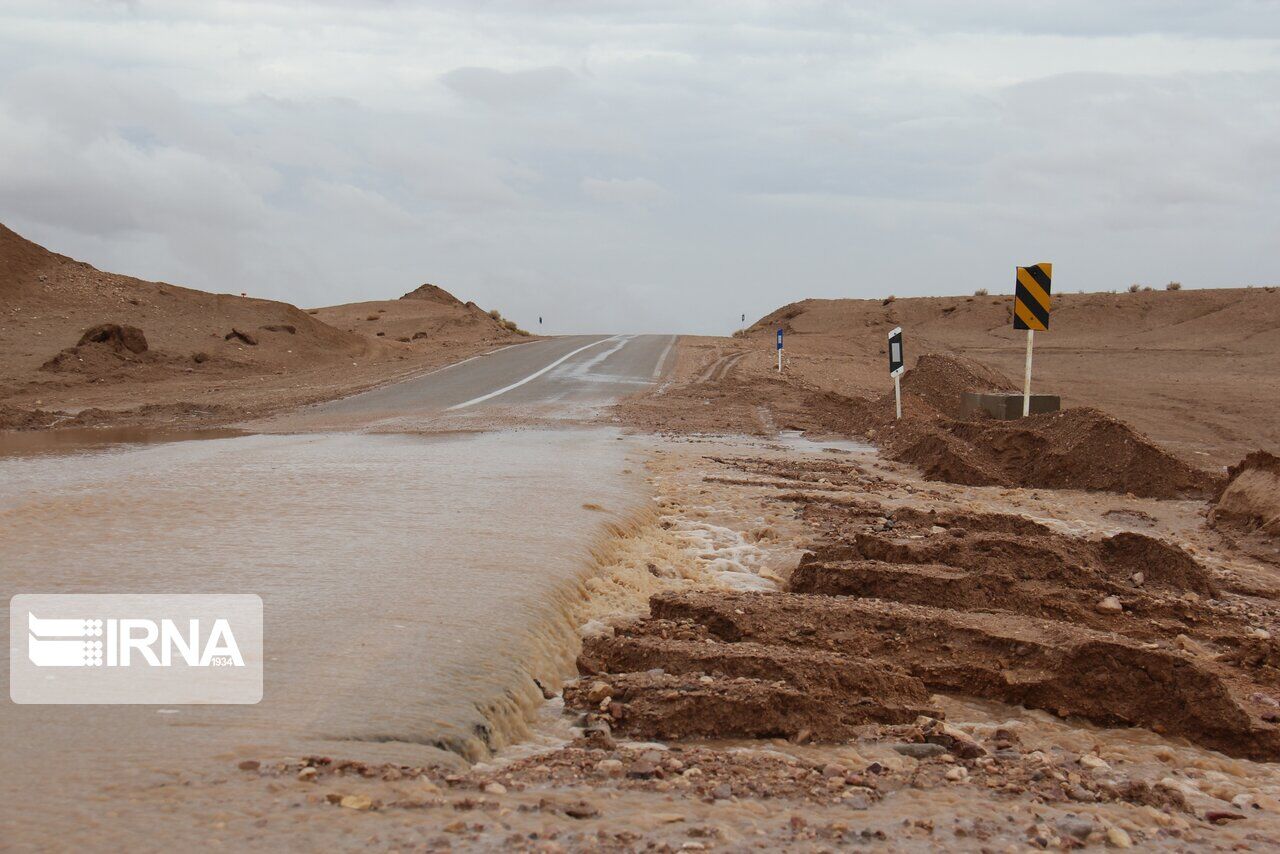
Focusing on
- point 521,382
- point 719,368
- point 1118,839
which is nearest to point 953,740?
point 1118,839

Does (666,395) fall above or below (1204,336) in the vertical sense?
below

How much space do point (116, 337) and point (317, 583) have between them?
27.5 meters

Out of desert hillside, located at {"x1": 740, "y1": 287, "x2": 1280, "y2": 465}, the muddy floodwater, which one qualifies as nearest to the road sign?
desert hillside, located at {"x1": 740, "y1": 287, "x2": 1280, "y2": 465}

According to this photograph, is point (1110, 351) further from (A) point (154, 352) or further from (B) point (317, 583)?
(B) point (317, 583)

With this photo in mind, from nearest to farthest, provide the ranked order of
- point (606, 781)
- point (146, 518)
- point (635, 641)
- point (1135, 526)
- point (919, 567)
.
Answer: point (606, 781), point (635, 641), point (919, 567), point (146, 518), point (1135, 526)

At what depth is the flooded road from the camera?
3775 mm

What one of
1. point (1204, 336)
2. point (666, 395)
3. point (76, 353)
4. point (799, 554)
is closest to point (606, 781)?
point (799, 554)

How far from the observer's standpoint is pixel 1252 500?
9805mm

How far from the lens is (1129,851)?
11.0 ft

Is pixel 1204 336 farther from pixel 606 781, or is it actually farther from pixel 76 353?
pixel 606 781

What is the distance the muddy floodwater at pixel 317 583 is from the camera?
3.74 meters

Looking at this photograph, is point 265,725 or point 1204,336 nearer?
point 265,725

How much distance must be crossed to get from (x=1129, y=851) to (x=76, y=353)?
3031cm

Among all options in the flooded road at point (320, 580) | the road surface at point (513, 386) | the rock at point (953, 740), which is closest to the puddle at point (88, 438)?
the flooded road at point (320, 580)
